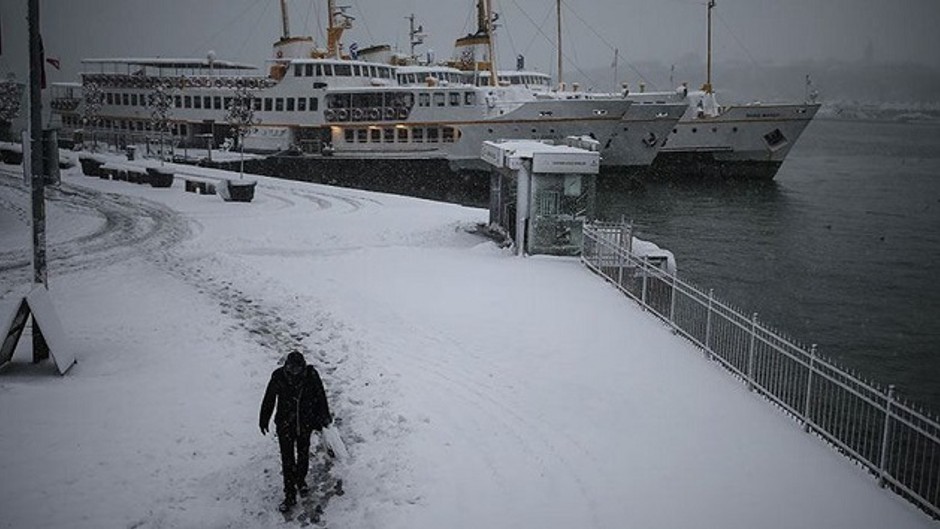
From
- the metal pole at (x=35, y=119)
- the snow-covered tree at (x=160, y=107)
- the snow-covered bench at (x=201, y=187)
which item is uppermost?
the snow-covered tree at (x=160, y=107)

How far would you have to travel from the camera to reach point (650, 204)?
153 feet

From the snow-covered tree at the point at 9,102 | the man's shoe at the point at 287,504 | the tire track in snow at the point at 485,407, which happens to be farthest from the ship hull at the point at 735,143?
the man's shoe at the point at 287,504

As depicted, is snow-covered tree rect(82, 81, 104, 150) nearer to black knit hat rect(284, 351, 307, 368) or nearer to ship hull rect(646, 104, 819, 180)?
ship hull rect(646, 104, 819, 180)

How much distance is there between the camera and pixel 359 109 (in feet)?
182

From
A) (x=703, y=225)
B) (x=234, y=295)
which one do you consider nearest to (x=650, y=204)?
(x=703, y=225)

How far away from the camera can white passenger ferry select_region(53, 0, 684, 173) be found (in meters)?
50.9

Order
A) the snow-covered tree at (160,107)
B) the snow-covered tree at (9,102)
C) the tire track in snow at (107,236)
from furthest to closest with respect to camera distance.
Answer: the snow-covered tree at (9,102), the snow-covered tree at (160,107), the tire track in snow at (107,236)

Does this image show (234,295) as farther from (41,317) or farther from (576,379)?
(576,379)

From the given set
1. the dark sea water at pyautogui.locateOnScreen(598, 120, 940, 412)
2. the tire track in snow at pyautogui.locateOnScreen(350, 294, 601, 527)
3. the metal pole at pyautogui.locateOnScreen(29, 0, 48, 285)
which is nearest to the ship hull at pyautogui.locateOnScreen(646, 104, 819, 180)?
the dark sea water at pyautogui.locateOnScreen(598, 120, 940, 412)

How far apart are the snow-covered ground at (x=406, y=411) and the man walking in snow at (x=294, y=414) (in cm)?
29

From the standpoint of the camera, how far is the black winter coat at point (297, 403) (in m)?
6.83

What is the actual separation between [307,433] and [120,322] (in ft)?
21.6

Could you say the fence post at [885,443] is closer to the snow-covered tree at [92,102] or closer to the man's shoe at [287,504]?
the man's shoe at [287,504]

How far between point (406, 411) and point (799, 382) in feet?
26.7
